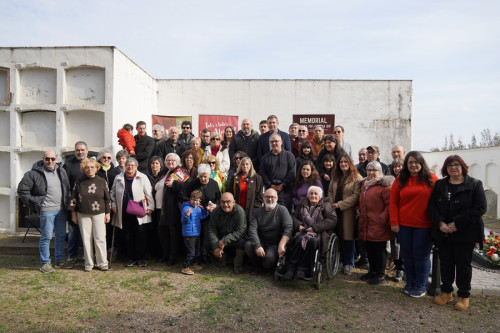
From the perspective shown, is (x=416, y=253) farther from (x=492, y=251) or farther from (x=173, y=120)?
(x=173, y=120)

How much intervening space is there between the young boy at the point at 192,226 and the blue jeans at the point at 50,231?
1.91m

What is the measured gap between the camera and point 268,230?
17.3 ft

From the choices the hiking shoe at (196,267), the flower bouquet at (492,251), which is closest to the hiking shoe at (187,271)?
the hiking shoe at (196,267)

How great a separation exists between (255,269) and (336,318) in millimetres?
1714

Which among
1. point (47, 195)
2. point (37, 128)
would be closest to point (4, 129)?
point (37, 128)

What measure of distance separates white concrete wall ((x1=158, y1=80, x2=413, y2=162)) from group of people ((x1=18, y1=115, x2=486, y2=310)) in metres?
3.09

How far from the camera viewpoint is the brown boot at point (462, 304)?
427 cm

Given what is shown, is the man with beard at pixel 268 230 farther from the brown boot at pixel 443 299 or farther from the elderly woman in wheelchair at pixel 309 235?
the brown boot at pixel 443 299

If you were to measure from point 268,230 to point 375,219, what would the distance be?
146 centimetres

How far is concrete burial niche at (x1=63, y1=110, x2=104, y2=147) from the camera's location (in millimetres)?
7383

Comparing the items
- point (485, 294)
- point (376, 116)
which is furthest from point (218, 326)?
point (376, 116)

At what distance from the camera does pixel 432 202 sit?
176 inches

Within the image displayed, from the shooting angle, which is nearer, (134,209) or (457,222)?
(457,222)

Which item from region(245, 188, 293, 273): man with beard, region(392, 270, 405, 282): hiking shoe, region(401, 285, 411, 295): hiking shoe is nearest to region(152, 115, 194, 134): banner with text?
region(245, 188, 293, 273): man with beard
